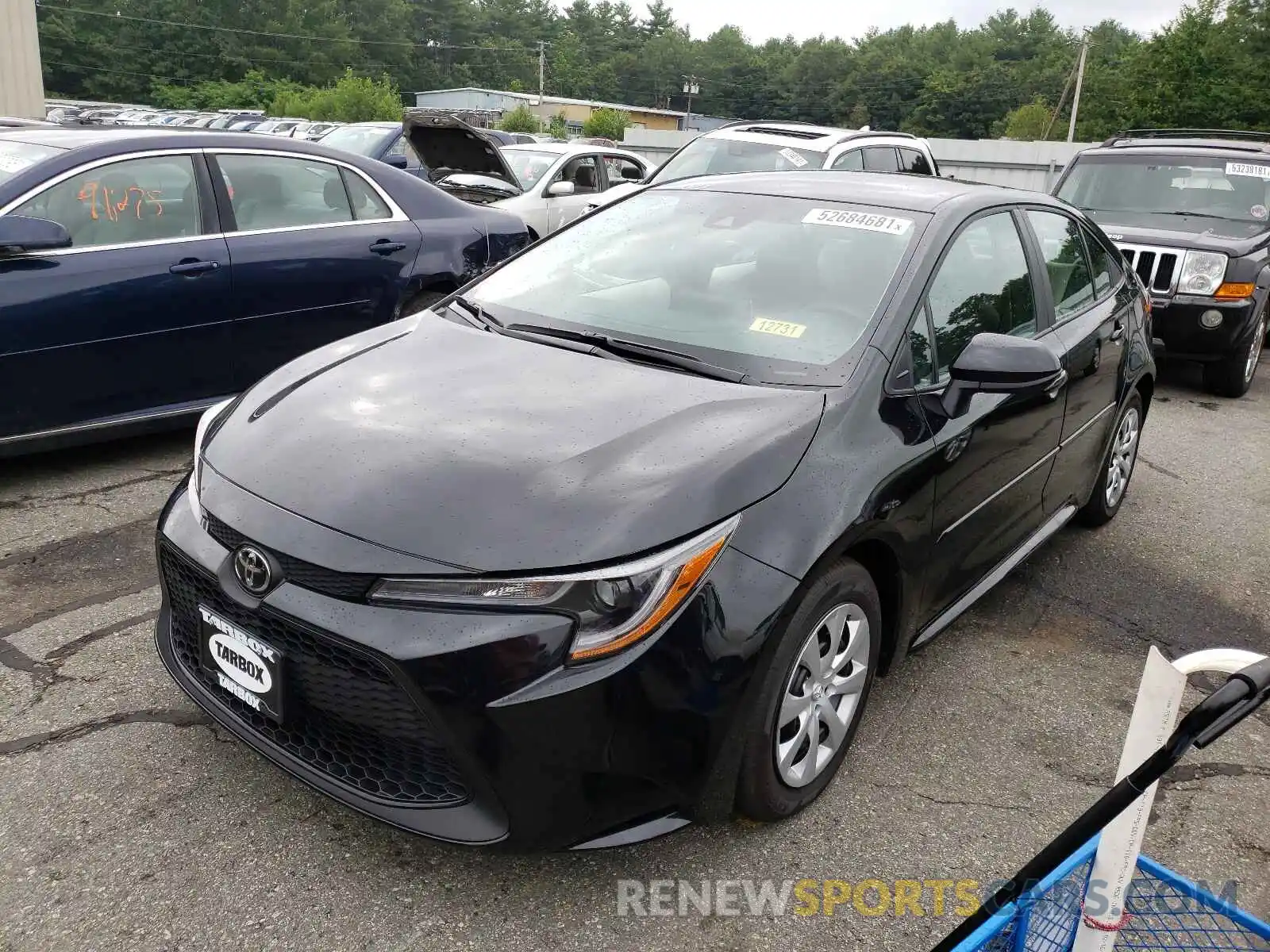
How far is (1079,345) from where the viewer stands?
151 inches

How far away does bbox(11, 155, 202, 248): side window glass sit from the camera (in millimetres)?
4312

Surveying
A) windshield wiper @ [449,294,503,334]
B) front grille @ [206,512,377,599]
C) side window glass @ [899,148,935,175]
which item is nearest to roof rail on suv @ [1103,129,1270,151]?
side window glass @ [899,148,935,175]

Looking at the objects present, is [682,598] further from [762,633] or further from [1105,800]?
[1105,800]

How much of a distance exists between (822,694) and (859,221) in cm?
153

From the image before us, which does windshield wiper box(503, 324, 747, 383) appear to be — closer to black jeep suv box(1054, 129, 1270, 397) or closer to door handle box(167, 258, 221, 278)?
door handle box(167, 258, 221, 278)

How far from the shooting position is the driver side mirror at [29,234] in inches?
158

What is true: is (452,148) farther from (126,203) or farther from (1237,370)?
(1237,370)

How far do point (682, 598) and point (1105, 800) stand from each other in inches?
36.6

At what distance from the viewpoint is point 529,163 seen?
10578 millimetres

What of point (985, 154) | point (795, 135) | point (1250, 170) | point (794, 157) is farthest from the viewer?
point (985, 154)

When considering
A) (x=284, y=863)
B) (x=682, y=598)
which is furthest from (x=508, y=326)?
(x=284, y=863)

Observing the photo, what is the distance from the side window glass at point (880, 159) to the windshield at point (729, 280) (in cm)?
596

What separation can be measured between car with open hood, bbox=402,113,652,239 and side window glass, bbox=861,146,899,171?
262 centimetres

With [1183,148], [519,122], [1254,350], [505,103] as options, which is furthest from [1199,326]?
[505,103]
